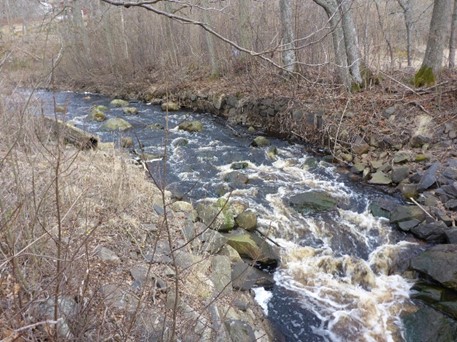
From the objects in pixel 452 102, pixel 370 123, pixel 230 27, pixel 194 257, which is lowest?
pixel 194 257

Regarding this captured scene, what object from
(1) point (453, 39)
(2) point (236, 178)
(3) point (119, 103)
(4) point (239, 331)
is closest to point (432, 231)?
(4) point (239, 331)

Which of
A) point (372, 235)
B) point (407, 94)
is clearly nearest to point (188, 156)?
point (372, 235)

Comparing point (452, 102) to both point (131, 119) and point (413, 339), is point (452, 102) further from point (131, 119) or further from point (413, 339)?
point (131, 119)

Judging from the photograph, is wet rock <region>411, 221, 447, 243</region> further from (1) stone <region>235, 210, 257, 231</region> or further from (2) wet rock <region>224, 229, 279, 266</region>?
(1) stone <region>235, 210, 257, 231</region>

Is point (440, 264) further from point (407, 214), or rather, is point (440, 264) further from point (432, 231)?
point (407, 214)

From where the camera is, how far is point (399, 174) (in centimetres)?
636

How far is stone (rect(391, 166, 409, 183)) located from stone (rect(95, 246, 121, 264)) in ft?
16.6

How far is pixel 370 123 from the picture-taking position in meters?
7.66

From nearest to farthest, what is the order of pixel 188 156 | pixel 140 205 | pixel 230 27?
1. pixel 140 205
2. pixel 188 156
3. pixel 230 27

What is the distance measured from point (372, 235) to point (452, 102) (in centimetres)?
363

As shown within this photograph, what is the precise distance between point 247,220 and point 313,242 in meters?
1.02

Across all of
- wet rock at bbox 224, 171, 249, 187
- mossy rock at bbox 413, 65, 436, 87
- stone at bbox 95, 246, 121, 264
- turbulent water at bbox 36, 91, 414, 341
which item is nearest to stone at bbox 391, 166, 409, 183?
turbulent water at bbox 36, 91, 414, 341

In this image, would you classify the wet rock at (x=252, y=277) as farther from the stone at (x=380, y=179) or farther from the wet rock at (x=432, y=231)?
the stone at (x=380, y=179)

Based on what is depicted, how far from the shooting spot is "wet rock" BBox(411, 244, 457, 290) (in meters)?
4.03
